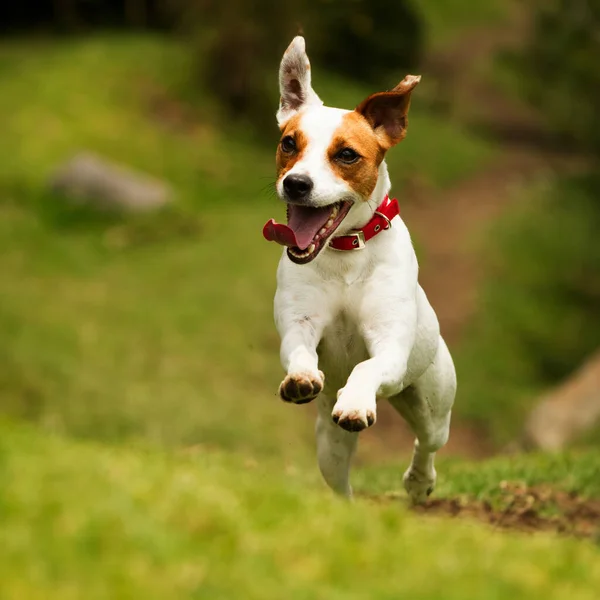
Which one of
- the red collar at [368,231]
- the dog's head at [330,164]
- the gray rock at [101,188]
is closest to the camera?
the dog's head at [330,164]

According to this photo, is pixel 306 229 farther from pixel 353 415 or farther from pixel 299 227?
pixel 353 415

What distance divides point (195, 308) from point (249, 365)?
2173mm

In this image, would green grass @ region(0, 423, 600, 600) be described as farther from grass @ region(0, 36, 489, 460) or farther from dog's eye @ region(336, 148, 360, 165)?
grass @ region(0, 36, 489, 460)

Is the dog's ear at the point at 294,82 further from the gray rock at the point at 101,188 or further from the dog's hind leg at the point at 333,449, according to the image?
the gray rock at the point at 101,188

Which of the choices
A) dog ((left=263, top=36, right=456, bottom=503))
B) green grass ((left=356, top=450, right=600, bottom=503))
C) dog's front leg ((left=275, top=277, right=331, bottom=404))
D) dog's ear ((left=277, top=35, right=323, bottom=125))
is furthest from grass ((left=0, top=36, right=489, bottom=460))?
dog's front leg ((left=275, top=277, right=331, bottom=404))

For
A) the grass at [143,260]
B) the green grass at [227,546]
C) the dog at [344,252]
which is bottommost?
the grass at [143,260]

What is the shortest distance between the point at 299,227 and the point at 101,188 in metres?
20.2

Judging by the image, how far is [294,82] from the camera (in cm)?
714

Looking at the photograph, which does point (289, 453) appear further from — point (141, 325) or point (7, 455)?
point (7, 455)

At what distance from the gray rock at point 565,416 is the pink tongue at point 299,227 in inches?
408

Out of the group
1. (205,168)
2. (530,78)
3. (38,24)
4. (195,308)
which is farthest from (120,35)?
(195,308)

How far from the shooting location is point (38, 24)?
131 feet

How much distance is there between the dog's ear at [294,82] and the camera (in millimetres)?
7074

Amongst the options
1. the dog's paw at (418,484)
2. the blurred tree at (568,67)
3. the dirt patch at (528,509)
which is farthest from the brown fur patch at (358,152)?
the blurred tree at (568,67)
